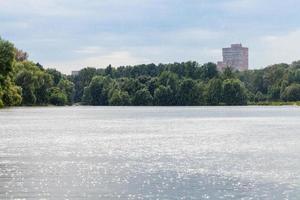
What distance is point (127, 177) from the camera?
33031 millimetres

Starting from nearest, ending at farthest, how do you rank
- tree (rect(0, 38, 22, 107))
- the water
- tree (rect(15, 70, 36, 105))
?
the water → tree (rect(0, 38, 22, 107)) → tree (rect(15, 70, 36, 105))

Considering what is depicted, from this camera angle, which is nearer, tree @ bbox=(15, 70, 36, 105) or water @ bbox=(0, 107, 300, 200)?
water @ bbox=(0, 107, 300, 200)

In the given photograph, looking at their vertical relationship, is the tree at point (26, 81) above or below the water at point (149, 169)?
above

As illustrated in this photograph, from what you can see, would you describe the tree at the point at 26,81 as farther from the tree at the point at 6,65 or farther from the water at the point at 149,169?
the water at the point at 149,169

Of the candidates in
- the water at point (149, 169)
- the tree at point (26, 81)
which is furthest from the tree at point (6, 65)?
the water at point (149, 169)

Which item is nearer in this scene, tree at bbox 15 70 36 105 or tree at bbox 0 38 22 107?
tree at bbox 0 38 22 107

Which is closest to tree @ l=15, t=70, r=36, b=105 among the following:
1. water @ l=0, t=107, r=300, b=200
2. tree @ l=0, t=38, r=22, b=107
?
tree @ l=0, t=38, r=22, b=107

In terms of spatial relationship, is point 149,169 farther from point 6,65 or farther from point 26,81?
point 26,81

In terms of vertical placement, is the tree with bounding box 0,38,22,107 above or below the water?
above

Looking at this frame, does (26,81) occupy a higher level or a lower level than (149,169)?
higher

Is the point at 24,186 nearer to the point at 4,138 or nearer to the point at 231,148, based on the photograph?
the point at 231,148

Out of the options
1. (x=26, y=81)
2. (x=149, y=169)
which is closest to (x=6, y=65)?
(x=26, y=81)

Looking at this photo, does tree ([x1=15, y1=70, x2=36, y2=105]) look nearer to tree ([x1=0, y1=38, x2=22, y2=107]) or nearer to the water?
tree ([x1=0, y1=38, x2=22, y2=107])

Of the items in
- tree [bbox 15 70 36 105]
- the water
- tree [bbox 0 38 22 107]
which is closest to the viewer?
the water
